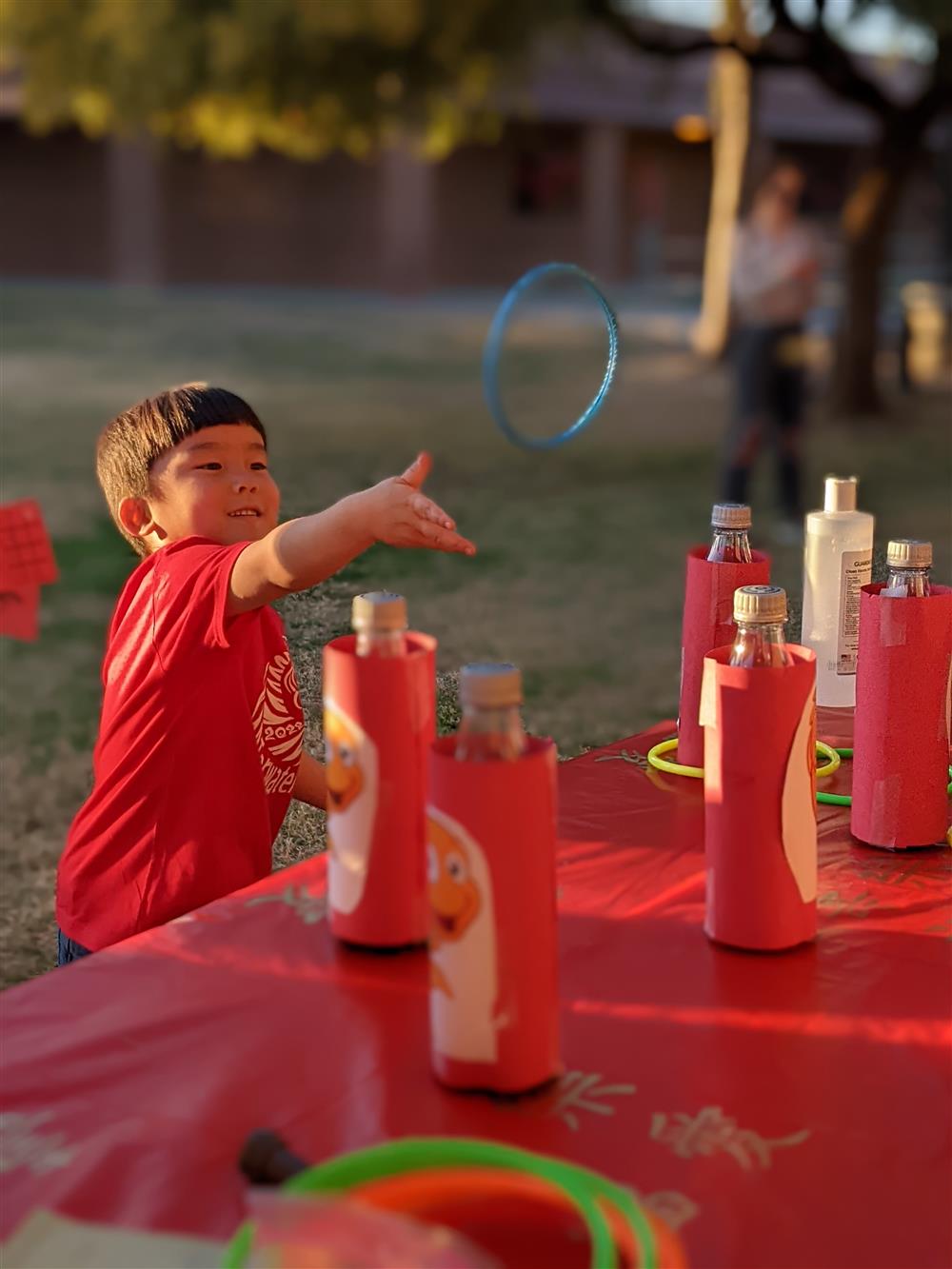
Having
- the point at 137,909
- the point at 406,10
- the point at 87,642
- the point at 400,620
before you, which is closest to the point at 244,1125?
the point at 400,620

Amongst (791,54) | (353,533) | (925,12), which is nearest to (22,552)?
(353,533)

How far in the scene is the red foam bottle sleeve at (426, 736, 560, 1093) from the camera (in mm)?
930

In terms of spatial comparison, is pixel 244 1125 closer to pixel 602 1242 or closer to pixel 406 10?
pixel 602 1242

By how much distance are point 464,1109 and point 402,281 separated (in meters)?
22.0

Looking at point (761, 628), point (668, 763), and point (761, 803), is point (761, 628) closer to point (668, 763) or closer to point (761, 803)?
point (761, 803)

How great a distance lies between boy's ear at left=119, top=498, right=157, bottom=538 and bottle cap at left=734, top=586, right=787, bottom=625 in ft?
2.67

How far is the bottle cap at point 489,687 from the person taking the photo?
0.93 meters

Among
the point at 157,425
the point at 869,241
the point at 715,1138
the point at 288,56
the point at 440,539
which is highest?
the point at 288,56

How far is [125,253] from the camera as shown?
22859 millimetres

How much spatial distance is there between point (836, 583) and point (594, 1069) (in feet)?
3.03

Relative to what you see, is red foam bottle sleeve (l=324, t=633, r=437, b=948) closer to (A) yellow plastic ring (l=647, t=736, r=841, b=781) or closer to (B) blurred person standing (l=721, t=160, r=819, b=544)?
(A) yellow plastic ring (l=647, t=736, r=841, b=781)

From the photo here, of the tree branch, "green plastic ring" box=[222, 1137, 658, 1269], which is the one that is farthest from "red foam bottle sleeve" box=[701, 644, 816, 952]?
the tree branch

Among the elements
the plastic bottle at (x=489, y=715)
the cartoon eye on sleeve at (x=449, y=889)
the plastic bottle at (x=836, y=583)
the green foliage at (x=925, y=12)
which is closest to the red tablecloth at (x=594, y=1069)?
the cartoon eye on sleeve at (x=449, y=889)

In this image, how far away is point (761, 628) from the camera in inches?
45.4
